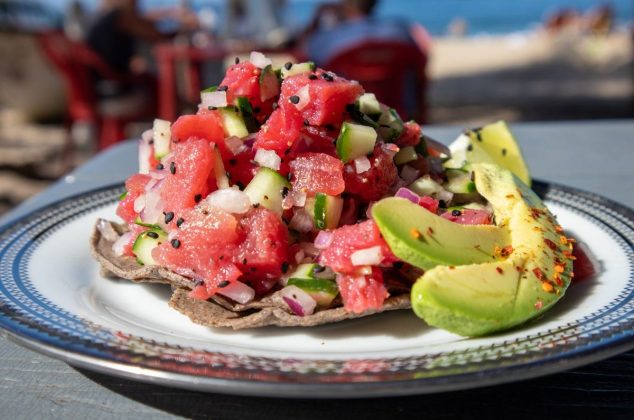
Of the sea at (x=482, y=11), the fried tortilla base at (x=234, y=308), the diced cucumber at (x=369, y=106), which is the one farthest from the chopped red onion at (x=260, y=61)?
the sea at (x=482, y=11)

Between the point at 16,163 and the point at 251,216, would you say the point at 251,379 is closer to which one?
the point at 251,216

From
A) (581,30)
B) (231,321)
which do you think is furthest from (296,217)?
(581,30)

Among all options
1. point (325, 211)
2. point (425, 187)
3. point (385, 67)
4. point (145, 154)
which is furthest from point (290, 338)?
point (385, 67)

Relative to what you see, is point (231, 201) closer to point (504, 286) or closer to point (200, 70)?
point (504, 286)

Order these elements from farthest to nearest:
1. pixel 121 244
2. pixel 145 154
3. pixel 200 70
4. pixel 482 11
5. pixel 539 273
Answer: pixel 482 11 < pixel 200 70 < pixel 145 154 < pixel 121 244 < pixel 539 273

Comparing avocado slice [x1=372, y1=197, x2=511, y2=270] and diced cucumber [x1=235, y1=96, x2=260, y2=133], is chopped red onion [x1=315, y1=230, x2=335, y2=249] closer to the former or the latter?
avocado slice [x1=372, y1=197, x2=511, y2=270]

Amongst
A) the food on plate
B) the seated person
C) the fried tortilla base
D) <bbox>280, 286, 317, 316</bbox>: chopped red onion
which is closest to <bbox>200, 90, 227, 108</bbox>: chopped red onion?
the food on plate
